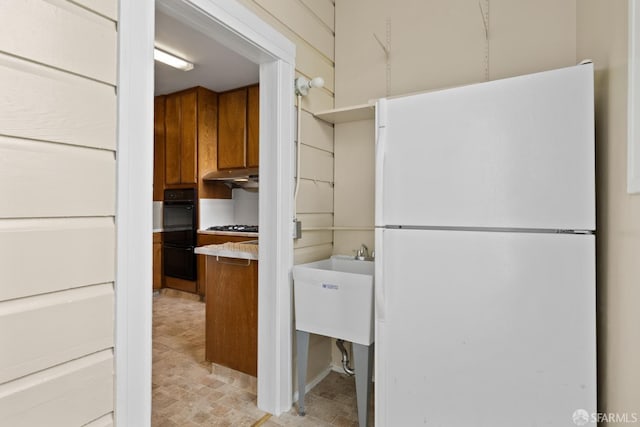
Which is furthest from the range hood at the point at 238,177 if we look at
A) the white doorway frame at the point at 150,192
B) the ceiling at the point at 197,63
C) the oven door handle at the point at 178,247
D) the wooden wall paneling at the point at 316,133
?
the white doorway frame at the point at 150,192

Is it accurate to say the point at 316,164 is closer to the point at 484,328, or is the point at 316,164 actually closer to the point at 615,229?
the point at 484,328

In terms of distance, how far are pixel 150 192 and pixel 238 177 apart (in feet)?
9.55

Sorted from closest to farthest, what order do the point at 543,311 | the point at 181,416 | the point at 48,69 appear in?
1. the point at 48,69
2. the point at 543,311
3. the point at 181,416

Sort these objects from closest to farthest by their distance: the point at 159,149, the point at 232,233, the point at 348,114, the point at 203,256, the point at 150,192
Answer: the point at 150,192 → the point at 348,114 → the point at 232,233 → the point at 203,256 → the point at 159,149

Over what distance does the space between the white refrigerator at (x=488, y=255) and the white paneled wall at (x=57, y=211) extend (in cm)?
107

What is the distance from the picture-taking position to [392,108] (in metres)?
1.51

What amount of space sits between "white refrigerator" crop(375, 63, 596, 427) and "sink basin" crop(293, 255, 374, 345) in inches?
6.7

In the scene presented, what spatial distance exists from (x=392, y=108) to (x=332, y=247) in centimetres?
125

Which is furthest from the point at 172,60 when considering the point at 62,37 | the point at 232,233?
the point at 62,37

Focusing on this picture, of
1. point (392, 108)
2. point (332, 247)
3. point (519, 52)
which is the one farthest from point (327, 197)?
point (519, 52)

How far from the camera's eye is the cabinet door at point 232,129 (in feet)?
13.3

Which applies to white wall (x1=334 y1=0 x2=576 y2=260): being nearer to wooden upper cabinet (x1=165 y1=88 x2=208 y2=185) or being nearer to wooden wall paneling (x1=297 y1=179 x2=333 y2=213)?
wooden wall paneling (x1=297 y1=179 x2=333 y2=213)

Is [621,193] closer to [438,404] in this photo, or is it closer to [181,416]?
[438,404]

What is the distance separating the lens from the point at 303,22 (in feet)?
6.91
